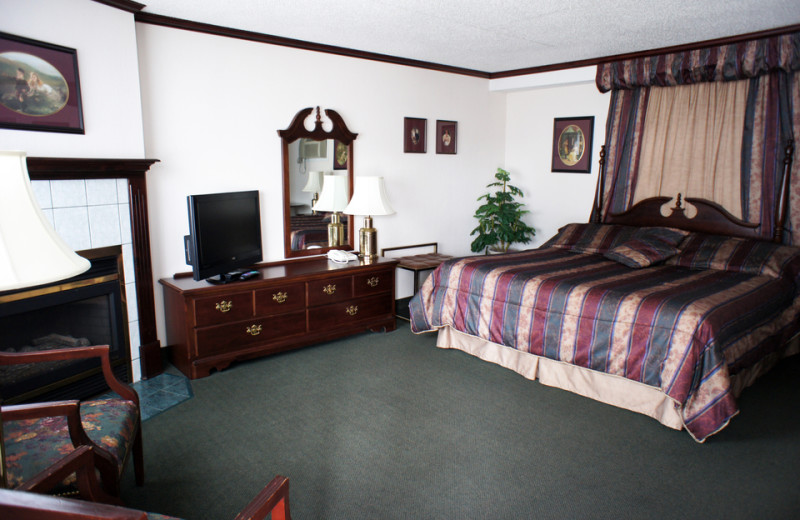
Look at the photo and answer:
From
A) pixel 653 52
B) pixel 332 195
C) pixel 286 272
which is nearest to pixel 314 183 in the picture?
pixel 332 195

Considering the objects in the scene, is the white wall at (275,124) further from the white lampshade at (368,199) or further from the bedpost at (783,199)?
the bedpost at (783,199)

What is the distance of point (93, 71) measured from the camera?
3002 millimetres

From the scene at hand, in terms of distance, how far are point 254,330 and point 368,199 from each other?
1379 millimetres

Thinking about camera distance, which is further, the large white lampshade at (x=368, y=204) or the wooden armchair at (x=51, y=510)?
the large white lampshade at (x=368, y=204)

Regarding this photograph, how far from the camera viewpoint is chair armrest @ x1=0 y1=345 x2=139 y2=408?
79.5 inches

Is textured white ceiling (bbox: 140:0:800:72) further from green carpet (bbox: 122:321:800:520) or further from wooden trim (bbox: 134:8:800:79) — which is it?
green carpet (bbox: 122:321:800:520)

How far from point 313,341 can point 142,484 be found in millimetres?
1752

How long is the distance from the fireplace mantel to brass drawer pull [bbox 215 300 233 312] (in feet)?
1.43

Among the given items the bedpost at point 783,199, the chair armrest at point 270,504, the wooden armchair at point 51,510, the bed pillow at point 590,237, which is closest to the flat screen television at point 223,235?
the chair armrest at point 270,504

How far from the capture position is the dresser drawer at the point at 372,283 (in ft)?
13.7

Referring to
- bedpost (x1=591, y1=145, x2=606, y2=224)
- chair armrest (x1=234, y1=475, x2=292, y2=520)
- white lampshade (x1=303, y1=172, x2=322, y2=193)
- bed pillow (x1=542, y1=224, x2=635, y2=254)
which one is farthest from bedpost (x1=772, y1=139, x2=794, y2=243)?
chair armrest (x1=234, y1=475, x2=292, y2=520)

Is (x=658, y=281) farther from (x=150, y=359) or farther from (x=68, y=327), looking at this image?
(x=68, y=327)

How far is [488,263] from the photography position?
12.7ft

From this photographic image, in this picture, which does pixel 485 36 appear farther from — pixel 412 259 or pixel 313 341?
pixel 313 341
